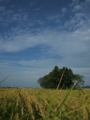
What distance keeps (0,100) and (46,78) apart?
345 ft

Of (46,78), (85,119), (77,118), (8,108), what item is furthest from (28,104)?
(46,78)

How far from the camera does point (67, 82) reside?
9431 cm

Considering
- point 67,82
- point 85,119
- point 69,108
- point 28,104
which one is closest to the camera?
point 28,104

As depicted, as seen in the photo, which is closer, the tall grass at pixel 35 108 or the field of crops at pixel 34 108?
the tall grass at pixel 35 108

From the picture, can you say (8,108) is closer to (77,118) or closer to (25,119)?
(25,119)

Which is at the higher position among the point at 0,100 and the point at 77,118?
the point at 0,100

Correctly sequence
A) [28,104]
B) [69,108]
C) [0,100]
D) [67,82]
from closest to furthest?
[28,104]
[0,100]
[69,108]
[67,82]

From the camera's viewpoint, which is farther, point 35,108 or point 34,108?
point 35,108

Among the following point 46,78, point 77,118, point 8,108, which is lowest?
point 77,118

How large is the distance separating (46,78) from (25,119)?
346ft

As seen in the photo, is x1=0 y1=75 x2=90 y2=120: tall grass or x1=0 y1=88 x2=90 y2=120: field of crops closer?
x1=0 y1=75 x2=90 y2=120: tall grass

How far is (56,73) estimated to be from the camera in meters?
96.4

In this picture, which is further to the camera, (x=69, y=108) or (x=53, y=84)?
(x=53, y=84)

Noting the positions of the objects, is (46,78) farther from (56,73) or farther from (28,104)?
(28,104)
